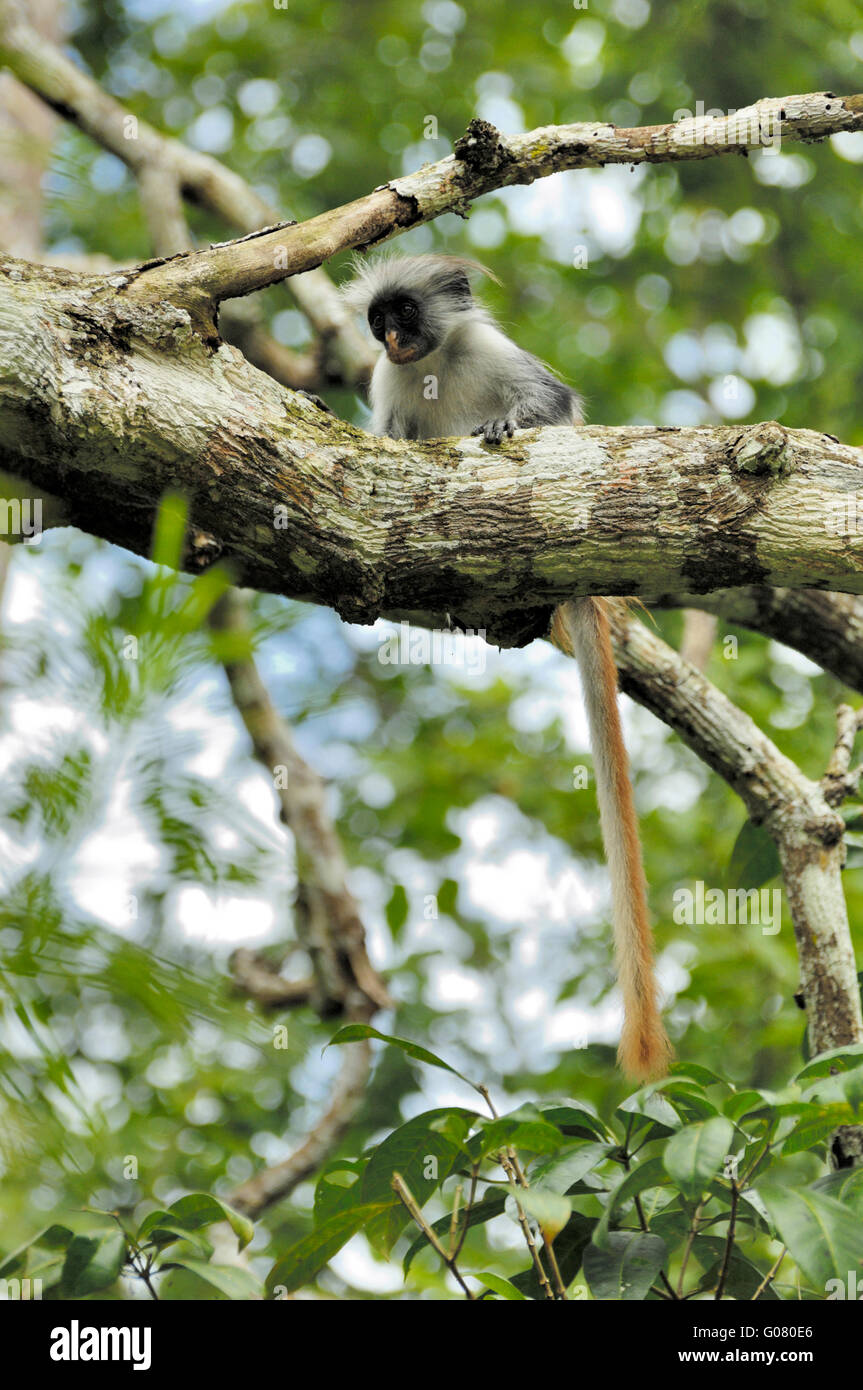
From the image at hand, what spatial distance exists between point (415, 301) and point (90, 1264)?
3847 millimetres

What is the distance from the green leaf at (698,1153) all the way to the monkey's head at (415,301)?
3.35 metres

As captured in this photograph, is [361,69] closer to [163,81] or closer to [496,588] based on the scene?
[163,81]

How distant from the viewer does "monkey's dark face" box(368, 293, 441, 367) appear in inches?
177

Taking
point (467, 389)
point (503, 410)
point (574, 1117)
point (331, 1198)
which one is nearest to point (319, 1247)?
point (331, 1198)

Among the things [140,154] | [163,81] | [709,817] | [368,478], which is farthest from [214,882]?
[163,81]

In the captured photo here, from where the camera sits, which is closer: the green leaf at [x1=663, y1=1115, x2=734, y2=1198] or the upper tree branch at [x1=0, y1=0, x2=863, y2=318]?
the green leaf at [x1=663, y1=1115, x2=734, y2=1198]

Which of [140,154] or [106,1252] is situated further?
[140,154]

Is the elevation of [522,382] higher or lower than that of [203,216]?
lower

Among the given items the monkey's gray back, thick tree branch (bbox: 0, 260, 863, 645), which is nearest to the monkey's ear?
the monkey's gray back

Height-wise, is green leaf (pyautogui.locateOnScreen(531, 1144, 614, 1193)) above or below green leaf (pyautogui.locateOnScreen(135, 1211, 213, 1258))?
above

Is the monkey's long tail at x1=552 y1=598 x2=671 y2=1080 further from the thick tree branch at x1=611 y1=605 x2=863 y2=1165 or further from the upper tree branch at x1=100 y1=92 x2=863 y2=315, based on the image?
the upper tree branch at x1=100 y1=92 x2=863 y2=315

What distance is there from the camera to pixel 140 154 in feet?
17.1

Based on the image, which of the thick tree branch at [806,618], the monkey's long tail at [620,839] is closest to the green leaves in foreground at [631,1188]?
the monkey's long tail at [620,839]

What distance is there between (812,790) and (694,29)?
17.2 feet
